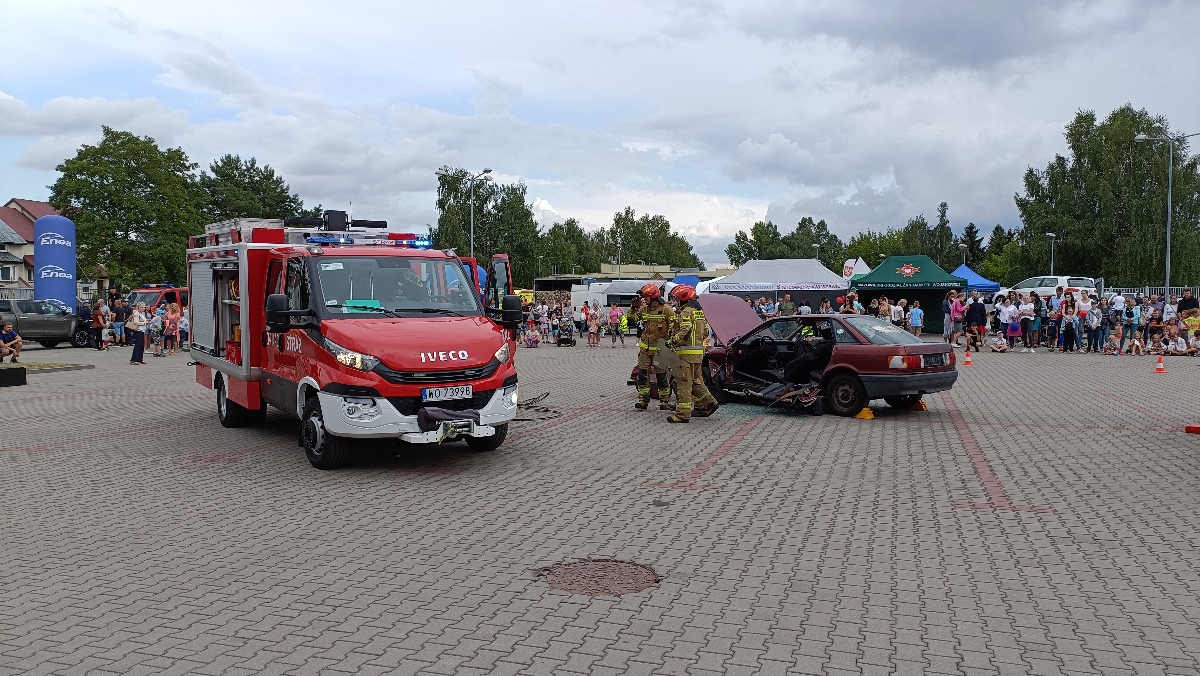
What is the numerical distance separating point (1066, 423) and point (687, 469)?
6201mm

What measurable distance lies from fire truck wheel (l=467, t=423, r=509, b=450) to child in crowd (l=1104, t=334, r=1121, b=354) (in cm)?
2339

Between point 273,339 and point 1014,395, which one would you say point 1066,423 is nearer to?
point 1014,395

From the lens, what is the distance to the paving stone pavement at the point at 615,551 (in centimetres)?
455

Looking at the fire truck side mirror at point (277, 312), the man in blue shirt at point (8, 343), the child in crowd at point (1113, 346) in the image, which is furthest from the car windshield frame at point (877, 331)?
the man in blue shirt at point (8, 343)

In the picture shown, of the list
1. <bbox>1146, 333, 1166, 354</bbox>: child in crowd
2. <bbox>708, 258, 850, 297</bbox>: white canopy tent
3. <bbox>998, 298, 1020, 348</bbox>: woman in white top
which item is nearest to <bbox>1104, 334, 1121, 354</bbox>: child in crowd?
<bbox>1146, 333, 1166, 354</bbox>: child in crowd

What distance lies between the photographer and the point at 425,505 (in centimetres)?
775

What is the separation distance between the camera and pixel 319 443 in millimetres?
9234

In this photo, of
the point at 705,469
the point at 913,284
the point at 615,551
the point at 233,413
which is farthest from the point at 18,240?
the point at 615,551

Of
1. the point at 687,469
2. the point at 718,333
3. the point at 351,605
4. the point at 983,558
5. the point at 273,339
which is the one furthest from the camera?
the point at 718,333

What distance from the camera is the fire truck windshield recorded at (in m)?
9.59

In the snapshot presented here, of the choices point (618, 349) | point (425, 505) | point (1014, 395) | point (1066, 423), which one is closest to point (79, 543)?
point (425, 505)

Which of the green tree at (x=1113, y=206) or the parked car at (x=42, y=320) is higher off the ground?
the green tree at (x=1113, y=206)

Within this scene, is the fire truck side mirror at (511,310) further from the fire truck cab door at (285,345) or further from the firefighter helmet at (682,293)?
the firefighter helmet at (682,293)

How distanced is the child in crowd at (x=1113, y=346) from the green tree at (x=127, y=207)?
55043mm
